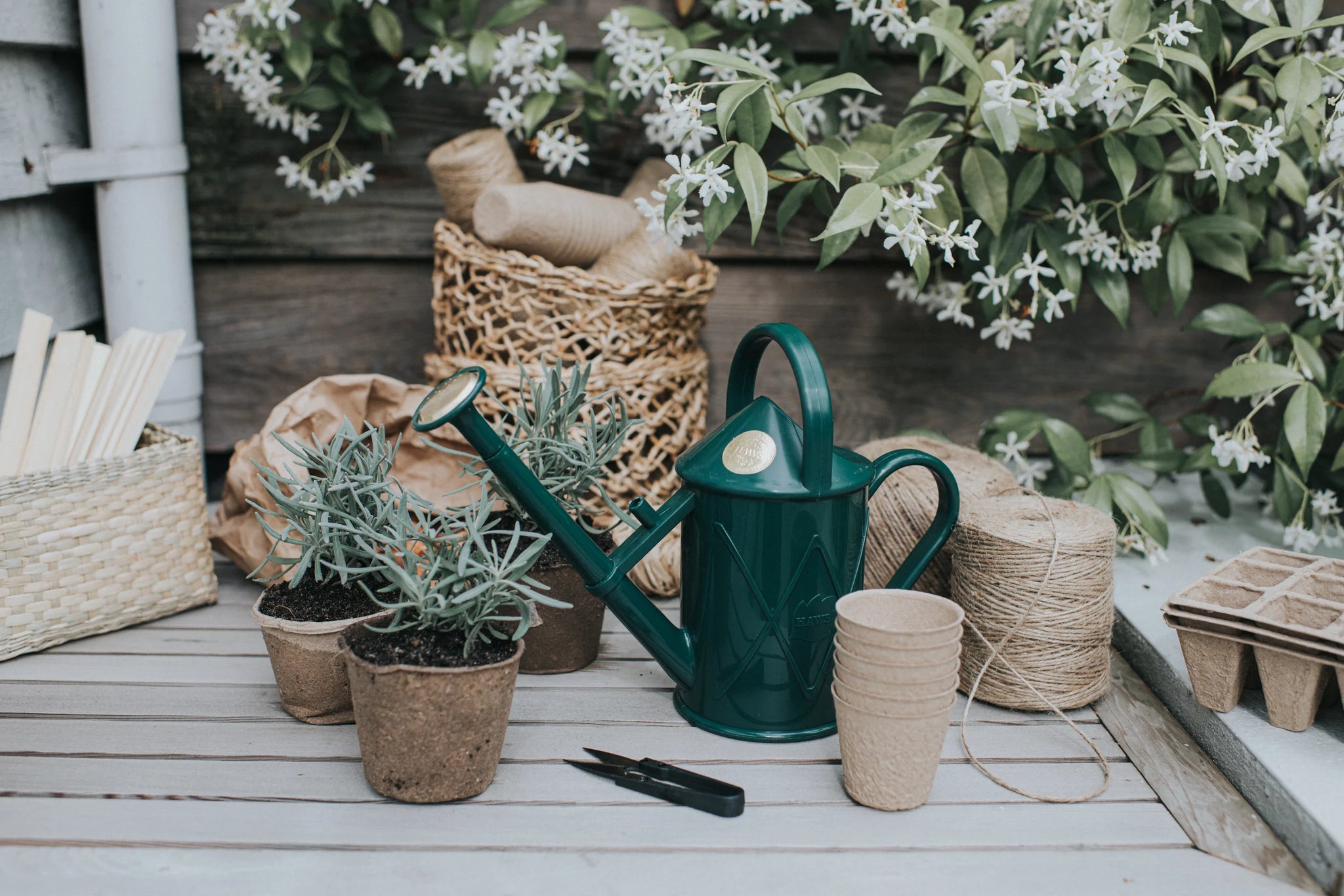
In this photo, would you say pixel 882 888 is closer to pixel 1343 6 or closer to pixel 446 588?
pixel 446 588

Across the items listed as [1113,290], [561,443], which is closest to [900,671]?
[561,443]

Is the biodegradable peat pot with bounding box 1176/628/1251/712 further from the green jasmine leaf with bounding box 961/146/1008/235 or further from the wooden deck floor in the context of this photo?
the green jasmine leaf with bounding box 961/146/1008/235

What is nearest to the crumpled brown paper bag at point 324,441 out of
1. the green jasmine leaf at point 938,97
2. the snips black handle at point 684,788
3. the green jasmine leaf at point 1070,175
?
the snips black handle at point 684,788

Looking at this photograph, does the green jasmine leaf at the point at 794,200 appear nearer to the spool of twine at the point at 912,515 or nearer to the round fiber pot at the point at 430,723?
the spool of twine at the point at 912,515

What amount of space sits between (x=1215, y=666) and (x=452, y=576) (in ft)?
2.53

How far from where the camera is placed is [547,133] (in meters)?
1.60

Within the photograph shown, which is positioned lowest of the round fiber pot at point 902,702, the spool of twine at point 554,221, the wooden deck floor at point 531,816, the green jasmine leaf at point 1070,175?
the wooden deck floor at point 531,816

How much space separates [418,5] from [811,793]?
1271 mm

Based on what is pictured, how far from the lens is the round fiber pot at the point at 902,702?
994 mm

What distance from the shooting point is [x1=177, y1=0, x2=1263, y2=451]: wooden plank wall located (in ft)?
5.75

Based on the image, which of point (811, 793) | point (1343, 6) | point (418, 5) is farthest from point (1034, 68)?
point (811, 793)

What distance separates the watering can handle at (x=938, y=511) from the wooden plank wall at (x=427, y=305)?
70 centimetres

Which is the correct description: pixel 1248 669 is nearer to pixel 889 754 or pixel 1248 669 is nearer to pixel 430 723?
pixel 889 754

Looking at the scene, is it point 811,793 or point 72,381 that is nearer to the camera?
point 811,793
